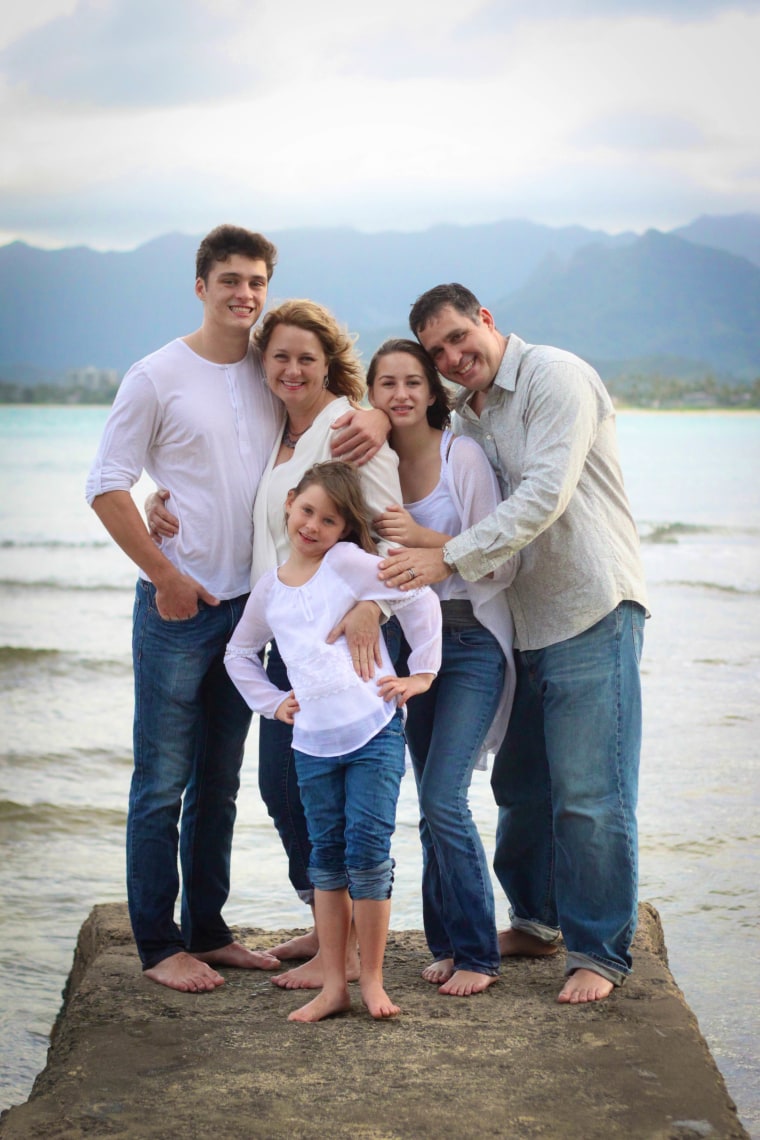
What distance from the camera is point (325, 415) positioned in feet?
11.4

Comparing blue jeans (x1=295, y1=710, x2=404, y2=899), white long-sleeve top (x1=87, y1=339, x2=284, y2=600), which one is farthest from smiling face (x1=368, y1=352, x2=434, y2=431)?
blue jeans (x1=295, y1=710, x2=404, y2=899)

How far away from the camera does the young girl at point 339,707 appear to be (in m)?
3.18

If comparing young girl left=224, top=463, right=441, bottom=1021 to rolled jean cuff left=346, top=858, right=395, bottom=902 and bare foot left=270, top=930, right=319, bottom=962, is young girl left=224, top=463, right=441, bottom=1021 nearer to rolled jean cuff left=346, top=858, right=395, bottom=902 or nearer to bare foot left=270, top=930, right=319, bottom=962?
rolled jean cuff left=346, top=858, right=395, bottom=902

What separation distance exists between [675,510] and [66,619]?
16824 mm

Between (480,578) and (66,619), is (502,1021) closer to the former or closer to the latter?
(480,578)

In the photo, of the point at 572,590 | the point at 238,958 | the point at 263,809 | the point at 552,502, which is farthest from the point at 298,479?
the point at 263,809

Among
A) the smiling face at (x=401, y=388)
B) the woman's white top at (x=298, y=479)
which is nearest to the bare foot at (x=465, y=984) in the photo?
the woman's white top at (x=298, y=479)

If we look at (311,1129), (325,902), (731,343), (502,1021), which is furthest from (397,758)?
(731,343)

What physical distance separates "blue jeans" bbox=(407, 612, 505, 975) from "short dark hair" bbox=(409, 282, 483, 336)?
857 millimetres

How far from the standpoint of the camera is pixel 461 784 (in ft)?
11.0

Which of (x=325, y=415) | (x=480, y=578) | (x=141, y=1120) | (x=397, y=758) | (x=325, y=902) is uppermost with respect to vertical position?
(x=325, y=415)

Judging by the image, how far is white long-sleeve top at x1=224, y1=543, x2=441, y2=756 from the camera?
10.7 feet

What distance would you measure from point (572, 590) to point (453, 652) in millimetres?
384

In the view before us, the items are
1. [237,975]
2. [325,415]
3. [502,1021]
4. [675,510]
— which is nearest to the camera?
[502,1021]
